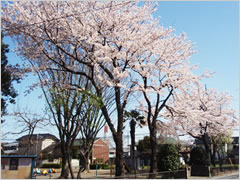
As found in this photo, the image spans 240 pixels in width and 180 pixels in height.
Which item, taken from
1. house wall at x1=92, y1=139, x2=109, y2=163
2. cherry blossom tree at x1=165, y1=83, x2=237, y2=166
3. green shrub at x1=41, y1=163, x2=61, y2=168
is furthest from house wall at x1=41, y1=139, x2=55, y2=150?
cherry blossom tree at x1=165, y1=83, x2=237, y2=166

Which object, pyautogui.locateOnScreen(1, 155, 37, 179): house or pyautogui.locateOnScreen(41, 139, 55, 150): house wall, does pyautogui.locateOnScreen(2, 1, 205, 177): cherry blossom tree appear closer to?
pyautogui.locateOnScreen(1, 155, 37, 179): house

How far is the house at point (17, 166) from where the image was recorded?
26.4 feet

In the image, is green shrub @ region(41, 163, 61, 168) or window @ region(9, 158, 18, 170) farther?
green shrub @ region(41, 163, 61, 168)

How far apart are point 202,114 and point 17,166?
13.3 m

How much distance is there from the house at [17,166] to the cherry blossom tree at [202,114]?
416 inches

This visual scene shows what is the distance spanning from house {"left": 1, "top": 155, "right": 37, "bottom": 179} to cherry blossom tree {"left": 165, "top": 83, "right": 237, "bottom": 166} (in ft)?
34.7

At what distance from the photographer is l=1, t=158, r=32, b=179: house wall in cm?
803

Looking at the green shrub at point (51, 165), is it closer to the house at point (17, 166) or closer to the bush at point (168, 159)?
the bush at point (168, 159)

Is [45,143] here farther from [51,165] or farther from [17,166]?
[17,166]

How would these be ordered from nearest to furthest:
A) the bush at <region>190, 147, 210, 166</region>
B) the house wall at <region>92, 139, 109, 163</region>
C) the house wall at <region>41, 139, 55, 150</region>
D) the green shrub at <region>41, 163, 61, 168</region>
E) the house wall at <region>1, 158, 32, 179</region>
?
the house wall at <region>1, 158, 32, 179</region>, the bush at <region>190, 147, 210, 166</region>, the green shrub at <region>41, 163, 61, 168</region>, the house wall at <region>41, 139, 55, 150</region>, the house wall at <region>92, 139, 109, 163</region>

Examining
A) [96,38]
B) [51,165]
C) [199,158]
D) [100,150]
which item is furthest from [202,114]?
[100,150]

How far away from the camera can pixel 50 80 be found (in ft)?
40.5

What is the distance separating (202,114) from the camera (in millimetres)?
16453

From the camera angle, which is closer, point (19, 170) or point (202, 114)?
point (19, 170)
